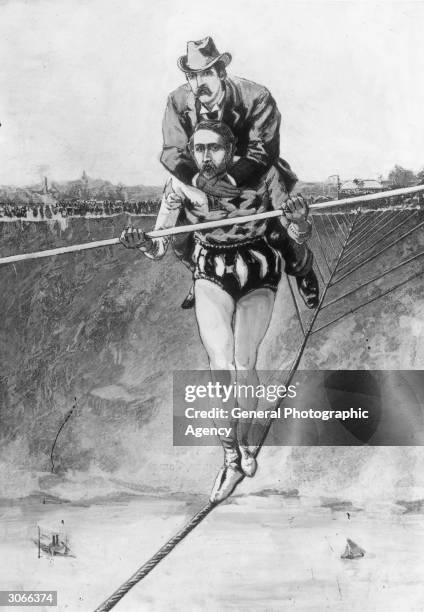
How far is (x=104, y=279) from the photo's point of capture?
127 inches

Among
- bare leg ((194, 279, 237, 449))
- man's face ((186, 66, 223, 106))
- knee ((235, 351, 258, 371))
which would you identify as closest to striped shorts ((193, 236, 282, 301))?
bare leg ((194, 279, 237, 449))

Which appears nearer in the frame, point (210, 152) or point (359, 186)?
point (210, 152)

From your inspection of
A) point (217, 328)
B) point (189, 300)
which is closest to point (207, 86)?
point (189, 300)

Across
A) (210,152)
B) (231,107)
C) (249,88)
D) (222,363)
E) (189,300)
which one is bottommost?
(222,363)

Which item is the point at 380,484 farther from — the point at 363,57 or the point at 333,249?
the point at 363,57

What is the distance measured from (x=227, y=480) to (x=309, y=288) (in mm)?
997

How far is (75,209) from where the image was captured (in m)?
3.24

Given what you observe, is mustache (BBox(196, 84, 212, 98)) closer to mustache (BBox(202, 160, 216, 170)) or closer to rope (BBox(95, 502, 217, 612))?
mustache (BBox(202, 160, 216, 170))

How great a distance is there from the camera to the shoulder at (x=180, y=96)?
315cm

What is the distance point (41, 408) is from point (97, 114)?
4.73 ft

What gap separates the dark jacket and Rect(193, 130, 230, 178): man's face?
4 cm

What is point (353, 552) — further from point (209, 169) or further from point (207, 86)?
point (207, 86)

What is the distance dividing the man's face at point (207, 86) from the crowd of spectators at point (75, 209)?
21.3 inches

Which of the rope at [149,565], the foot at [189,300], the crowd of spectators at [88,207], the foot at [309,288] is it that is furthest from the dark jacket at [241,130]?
the rope at [149,565]
